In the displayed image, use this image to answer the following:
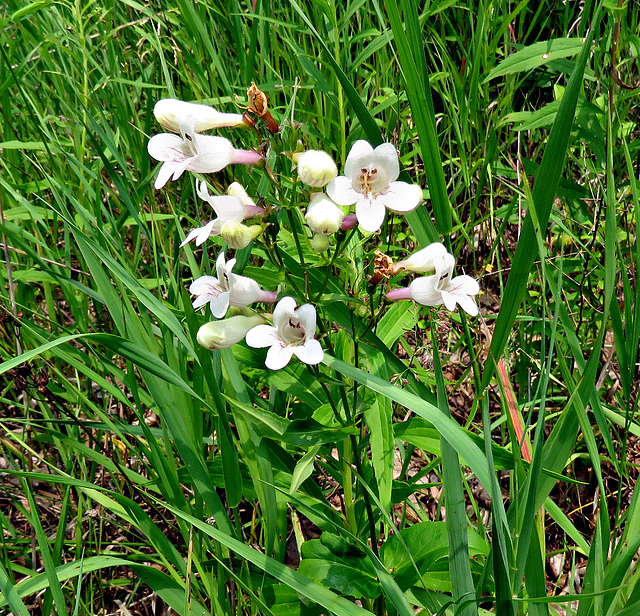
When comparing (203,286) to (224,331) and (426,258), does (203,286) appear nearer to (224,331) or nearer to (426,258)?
(224,331)

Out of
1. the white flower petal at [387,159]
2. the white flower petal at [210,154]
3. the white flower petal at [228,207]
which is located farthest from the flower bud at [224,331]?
the white flower petal at [387,159]

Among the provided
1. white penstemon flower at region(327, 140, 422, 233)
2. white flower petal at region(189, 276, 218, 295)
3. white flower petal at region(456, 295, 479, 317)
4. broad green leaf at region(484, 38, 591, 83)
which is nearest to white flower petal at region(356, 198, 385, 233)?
white penstemon flower at region(327, 140, 422, 233)

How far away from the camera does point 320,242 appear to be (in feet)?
4.34

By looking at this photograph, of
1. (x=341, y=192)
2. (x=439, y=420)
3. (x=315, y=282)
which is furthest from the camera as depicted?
(x=315, y=282)

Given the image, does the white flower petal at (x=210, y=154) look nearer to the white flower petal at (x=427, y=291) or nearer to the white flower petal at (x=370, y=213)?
the white flower petal at (x=370, y=213)

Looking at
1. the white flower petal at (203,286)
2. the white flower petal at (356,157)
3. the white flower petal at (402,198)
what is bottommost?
the white flower petal at (203,286)

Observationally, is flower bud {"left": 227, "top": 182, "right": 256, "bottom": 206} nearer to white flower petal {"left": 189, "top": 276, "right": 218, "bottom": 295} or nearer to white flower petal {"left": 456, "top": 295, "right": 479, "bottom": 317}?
white flower petal {"left": 189, "top": 276, "right": 218, "bottom": 295}

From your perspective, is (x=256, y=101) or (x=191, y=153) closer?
(x=256, y=101)

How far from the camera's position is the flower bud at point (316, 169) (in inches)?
49.6

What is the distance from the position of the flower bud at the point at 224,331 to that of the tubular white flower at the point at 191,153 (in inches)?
12.1

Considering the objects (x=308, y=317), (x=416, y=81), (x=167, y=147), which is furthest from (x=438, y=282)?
(x=167, y=147)

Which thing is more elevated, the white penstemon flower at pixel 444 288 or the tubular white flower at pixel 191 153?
the tubular white flower at pixel 191 153

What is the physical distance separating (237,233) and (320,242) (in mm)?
175

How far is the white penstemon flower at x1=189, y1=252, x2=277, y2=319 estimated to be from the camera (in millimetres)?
1357
